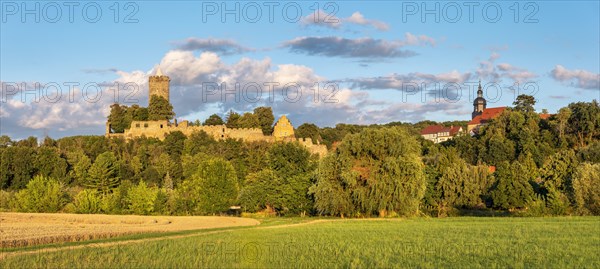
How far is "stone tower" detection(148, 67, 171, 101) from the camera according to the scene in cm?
12200

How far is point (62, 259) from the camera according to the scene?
18562mm

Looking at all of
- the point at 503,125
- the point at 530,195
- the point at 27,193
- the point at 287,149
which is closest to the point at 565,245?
the point at 530,195

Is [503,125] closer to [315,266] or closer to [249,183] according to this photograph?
[249,183]

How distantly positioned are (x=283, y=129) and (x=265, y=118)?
4.91 meters

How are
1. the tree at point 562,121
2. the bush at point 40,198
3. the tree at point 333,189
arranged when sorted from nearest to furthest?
the tree at point 333,189 < the bush at point 40,198 < the tree at point 562,121

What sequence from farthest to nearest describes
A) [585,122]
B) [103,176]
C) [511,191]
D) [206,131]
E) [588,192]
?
1. [206,131]
2. [585,122]
3. [103,176]
4. [511,191]
5. [588,192]

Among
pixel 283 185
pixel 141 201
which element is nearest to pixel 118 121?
pixel 141 201

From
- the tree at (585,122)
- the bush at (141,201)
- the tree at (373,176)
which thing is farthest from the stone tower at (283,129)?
the tree at (373,176)

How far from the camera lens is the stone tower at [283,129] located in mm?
109125

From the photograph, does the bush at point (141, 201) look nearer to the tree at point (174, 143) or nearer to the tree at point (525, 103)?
the tree at point (174, 143)

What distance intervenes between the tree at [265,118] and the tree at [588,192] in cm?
6755

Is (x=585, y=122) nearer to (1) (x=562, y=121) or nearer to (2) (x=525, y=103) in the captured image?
(1) (x=562, y=121)

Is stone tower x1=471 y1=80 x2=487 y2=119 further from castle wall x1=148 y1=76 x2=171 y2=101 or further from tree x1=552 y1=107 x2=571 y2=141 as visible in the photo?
castle wall x1=148 y1=76 x2=171 y2=101

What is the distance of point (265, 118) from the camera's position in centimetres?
11369
